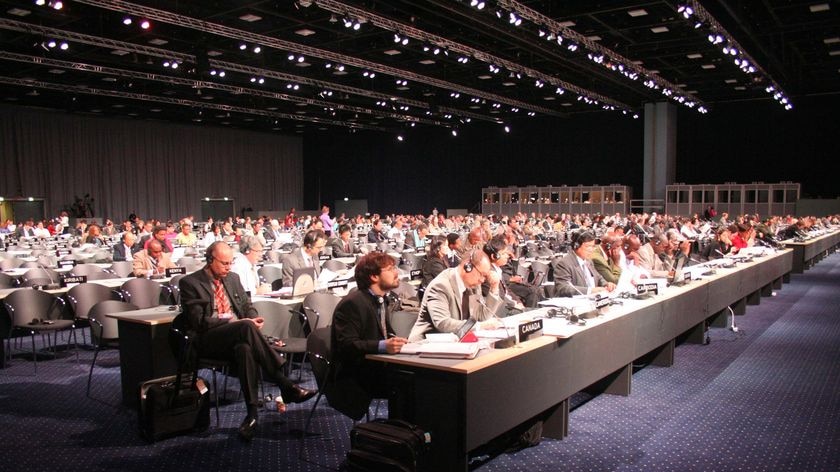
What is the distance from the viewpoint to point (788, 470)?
3.88 m

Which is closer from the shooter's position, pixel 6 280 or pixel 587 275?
pixel 587 275

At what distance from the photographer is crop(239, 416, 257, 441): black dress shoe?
14.3ft

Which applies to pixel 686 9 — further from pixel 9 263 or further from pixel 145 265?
pixel 9 263

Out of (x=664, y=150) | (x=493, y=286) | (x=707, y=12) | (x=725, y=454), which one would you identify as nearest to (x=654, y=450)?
(x=725, y=454)

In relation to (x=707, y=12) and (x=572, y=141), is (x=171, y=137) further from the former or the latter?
(x=707, y=12)

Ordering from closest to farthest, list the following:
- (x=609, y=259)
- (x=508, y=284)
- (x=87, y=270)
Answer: (x=508, y=284) < (x=609, y=259) < (x=87, y=270)

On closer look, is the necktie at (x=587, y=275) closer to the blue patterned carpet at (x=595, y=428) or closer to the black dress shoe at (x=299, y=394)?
the blue patterned carpet at (x=595, y=428)

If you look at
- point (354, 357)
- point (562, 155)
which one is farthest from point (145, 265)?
point (562, 155)

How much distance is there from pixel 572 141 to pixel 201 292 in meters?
27.5

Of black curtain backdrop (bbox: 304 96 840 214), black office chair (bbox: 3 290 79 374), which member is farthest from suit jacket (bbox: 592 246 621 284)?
black curtain backdrop (bbox: 304 96 840 214)

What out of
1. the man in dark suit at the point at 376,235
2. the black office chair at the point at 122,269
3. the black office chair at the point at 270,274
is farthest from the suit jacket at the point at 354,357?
the man in dark suit at the point at 376,235

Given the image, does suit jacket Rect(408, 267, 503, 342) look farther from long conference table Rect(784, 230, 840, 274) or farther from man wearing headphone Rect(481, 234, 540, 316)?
long conference table Rect(784, 230, 840, 274)

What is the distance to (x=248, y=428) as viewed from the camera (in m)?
4.36

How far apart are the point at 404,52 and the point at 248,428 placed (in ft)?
45.6
